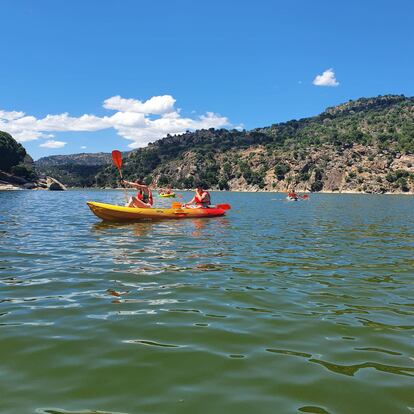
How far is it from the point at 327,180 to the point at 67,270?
143 metres

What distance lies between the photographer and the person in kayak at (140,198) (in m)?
Result: 20.7

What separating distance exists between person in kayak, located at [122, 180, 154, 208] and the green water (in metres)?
8.82

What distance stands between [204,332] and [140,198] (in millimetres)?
16769

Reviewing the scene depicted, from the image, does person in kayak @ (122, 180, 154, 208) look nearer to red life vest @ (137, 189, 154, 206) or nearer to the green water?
red life vest @ (137, 189, 154, 206)

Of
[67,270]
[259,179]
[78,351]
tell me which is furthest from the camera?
[259,179]

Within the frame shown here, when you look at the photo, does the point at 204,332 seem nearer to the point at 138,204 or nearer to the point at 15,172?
the point at 138,204

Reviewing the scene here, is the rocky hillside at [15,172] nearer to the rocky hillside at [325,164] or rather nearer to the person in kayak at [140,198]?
the rocky hillside at [325,164]

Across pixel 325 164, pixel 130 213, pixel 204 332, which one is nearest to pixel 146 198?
pixel 130 213

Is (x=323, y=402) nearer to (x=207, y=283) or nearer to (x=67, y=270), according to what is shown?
(x=207, y=283)

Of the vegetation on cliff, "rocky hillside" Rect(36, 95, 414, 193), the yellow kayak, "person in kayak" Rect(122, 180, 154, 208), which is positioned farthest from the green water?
"rocky hillside" Rect(36, 95, 414, 193)

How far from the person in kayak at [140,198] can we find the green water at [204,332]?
8818 mm

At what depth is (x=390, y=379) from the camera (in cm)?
427

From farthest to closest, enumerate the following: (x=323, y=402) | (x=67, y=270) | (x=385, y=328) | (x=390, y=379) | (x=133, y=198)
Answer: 1. (x=133, y=198)
2. (x=67, y=270)
3. (x=385, y=328)
4. (x=390, y=379)
5. (x=323, y=402)

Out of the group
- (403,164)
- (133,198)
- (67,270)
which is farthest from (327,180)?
(67,270)
